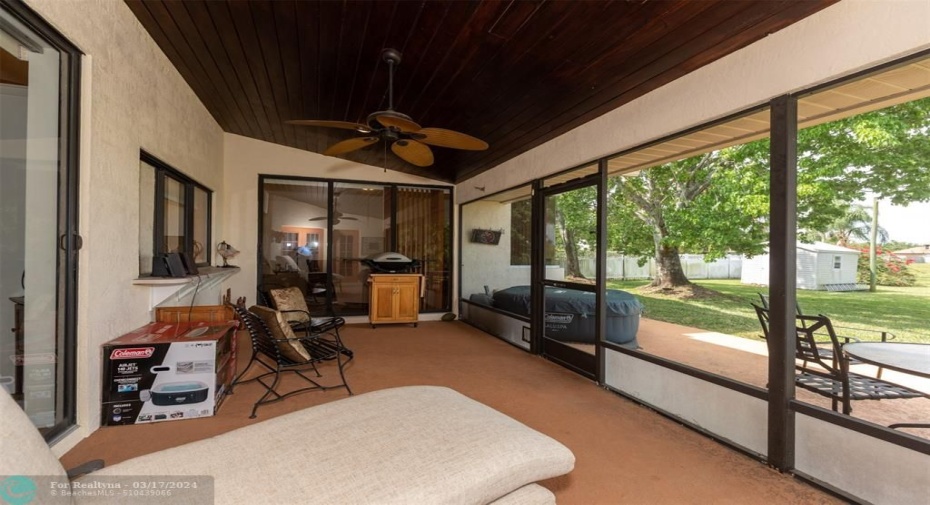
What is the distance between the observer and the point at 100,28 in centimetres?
233

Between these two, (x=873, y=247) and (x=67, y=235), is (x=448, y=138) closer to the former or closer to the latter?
(x=67, y=235)

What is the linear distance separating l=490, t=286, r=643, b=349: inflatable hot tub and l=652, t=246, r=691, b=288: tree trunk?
197 centimetres

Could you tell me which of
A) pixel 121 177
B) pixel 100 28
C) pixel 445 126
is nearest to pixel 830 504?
pixel 445 126

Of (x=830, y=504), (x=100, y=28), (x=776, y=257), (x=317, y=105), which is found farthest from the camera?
(x=317, y=105)

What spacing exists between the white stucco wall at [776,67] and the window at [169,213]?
3964 mm

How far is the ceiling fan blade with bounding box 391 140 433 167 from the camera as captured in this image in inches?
130

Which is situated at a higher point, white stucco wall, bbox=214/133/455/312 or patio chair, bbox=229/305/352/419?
white stucco wall, bbox=214/133/455/312

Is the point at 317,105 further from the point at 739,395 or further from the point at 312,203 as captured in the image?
the point at 739,395

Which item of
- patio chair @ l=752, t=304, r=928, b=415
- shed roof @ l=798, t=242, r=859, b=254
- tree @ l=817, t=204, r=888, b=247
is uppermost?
tree @ l=817, t=204, r=888, b=247

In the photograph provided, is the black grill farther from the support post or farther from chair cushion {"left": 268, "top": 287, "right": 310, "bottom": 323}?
the support post

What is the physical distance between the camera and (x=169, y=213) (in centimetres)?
371

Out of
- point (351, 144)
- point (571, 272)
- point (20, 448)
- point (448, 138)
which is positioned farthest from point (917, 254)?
point (20, 448)

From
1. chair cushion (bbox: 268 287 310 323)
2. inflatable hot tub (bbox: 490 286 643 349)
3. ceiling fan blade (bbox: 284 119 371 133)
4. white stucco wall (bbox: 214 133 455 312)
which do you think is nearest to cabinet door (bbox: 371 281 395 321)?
chair cushion (bbox: 268 287 310 323)

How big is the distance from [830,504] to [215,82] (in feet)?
18.4
